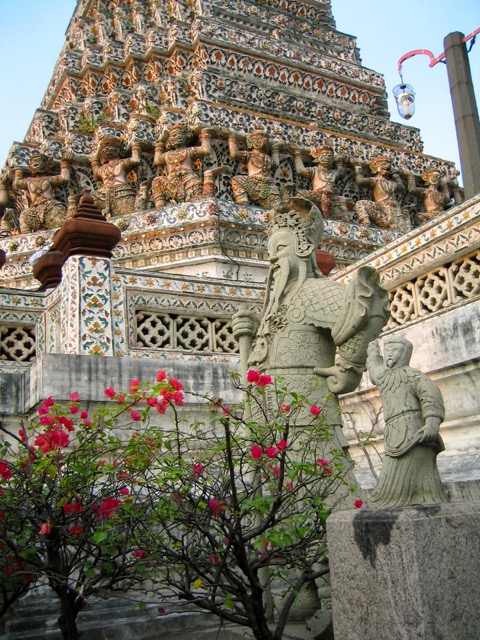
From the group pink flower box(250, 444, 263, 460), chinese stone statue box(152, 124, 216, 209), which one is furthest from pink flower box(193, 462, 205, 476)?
chinese stone statue box(152, 124, 216, 209)

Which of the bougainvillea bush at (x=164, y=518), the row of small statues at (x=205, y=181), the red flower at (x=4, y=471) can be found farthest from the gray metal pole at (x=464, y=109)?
the red flower at (x=4, y=471)

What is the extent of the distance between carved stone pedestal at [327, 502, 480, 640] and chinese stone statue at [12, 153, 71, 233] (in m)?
13.1

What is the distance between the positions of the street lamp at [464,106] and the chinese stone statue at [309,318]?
6.80 meters

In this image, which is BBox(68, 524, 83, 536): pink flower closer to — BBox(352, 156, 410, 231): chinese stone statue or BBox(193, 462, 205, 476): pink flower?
BBox(193, 462, 205, 476): pink flower

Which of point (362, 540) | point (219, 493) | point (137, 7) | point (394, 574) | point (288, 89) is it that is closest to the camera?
point (394, 574)

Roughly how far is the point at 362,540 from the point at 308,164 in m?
13.8

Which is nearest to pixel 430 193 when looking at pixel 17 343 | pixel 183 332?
pixel 183 332

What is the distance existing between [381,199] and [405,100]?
2.95 metres

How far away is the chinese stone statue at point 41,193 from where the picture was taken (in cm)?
1561

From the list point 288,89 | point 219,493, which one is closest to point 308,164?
point 288,89

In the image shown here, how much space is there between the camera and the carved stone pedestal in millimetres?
3121

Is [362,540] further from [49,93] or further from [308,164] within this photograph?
[49,93]

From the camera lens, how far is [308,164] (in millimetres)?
16469

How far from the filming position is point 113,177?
51.1 ft
